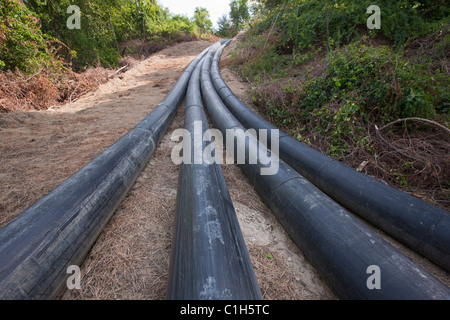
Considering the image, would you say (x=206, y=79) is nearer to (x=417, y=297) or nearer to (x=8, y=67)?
(x=8, y=67)

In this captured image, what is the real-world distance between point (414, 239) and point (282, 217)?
98 centimetres

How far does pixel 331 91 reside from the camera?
3082 mm

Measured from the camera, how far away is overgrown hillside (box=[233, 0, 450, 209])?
221 cm

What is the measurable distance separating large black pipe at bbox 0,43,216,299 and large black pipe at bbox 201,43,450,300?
1.51 meters

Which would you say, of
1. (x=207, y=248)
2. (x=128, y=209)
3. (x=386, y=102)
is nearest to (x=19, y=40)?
(x=128, y=209)

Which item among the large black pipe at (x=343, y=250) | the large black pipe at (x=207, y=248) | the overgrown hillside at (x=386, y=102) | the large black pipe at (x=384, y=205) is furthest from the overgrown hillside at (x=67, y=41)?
the large black pipe at (x=384, y=205)

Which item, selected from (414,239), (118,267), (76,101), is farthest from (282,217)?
(76,101)

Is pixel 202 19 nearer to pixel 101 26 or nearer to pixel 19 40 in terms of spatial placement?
pixel 101 26

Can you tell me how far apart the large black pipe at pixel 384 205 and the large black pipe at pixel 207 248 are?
1.12 metres

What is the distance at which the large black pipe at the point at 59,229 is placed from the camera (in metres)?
0.97

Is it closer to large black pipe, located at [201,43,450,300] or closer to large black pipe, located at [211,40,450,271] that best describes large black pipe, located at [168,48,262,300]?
large black pipe, located at [201,43,450,300]

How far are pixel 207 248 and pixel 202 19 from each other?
31.2m

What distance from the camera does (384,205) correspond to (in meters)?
1.53

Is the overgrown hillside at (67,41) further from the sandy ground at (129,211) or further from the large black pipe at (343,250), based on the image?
the large black pipe at (343,250)
